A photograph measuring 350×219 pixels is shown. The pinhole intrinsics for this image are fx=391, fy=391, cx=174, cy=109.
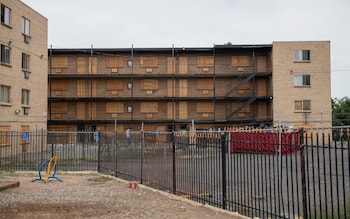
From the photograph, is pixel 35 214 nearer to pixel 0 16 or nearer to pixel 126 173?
pixel 126 173

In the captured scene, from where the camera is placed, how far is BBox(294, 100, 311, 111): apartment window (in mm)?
41828

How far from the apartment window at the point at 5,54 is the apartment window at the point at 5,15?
1.76 m

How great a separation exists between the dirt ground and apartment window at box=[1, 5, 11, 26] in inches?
709

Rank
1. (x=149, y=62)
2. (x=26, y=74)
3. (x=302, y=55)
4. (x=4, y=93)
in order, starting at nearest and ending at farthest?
(x=4, y=93) < (x=26, y=74) < (x=302, y=55) < (x=149, y=62)

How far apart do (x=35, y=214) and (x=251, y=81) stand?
38.5 meters

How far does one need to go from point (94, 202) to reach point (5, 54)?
71.7ft

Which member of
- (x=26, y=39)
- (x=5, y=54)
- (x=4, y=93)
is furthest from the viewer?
(x=26, y=39)

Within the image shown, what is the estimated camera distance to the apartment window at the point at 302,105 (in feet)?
137

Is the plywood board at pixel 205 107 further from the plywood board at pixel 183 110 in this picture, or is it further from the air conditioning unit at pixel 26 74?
the air conditioning unit at pixel 26 74

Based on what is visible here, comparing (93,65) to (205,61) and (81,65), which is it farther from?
(205,61)

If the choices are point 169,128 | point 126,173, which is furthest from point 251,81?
point 126,173

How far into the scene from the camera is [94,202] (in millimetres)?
10430

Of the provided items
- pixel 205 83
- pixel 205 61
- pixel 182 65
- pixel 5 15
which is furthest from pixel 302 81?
pixel 5 15

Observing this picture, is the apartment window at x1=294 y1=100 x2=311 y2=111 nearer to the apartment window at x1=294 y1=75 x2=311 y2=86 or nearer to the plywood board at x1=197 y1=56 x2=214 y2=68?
the apartment window at x1=294 y1=75 x2=311 y2=86
